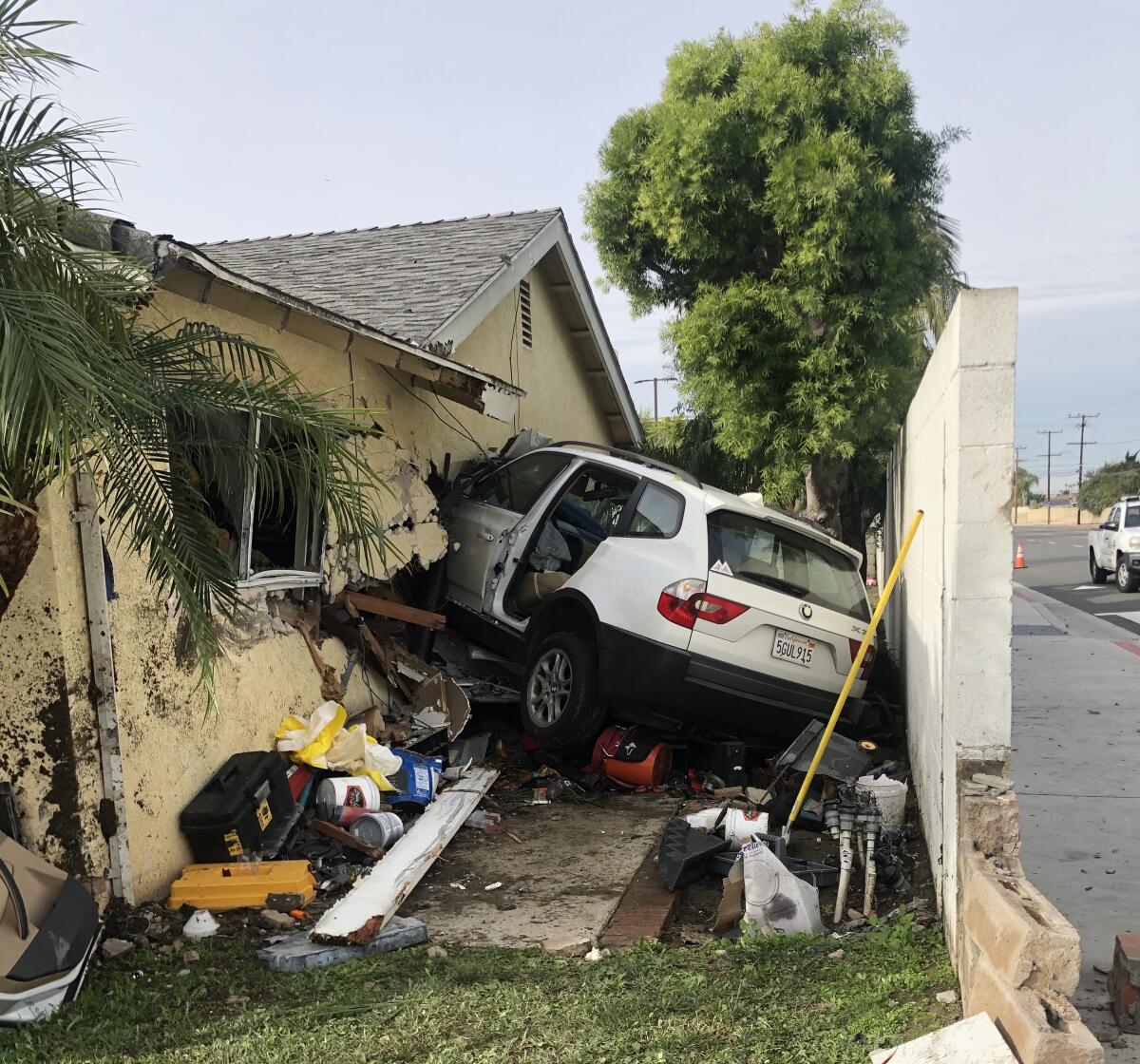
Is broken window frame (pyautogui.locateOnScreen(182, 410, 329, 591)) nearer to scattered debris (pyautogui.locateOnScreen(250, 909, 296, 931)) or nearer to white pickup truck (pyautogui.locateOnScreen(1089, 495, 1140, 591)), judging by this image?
scattered debris (pyautogui.locateOnScreen(250, 909, 296, 931))

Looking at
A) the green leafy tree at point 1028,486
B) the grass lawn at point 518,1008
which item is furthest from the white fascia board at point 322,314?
the green leafy tree at point 1028,486

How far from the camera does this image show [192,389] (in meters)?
4.04

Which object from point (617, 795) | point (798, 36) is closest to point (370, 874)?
point (617, 795)

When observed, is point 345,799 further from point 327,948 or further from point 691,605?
point 691,605

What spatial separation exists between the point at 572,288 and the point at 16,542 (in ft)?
31.6

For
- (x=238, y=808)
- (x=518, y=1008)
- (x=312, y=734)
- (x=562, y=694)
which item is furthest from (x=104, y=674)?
(x=562, y=694)

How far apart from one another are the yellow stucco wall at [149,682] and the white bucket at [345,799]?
497 millimetres

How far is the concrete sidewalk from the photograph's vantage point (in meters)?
4.33

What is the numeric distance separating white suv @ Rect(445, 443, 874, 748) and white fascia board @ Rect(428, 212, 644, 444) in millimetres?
2188

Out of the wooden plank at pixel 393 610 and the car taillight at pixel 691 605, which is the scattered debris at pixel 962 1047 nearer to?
the car taillight at pixel 691 605

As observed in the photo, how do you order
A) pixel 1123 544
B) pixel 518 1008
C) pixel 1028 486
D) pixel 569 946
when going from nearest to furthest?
pixel 518 1008
pixel 569 946
pixel 1123 544
pixel 1028 486

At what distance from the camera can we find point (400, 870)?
5113 mm

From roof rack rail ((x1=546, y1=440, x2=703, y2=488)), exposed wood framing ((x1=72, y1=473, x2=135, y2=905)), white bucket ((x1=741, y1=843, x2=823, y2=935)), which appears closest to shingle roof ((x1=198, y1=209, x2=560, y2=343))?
roof rack rail ((x1=546, y1=440, x2=703, y2=488))

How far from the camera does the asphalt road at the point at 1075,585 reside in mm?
16678
